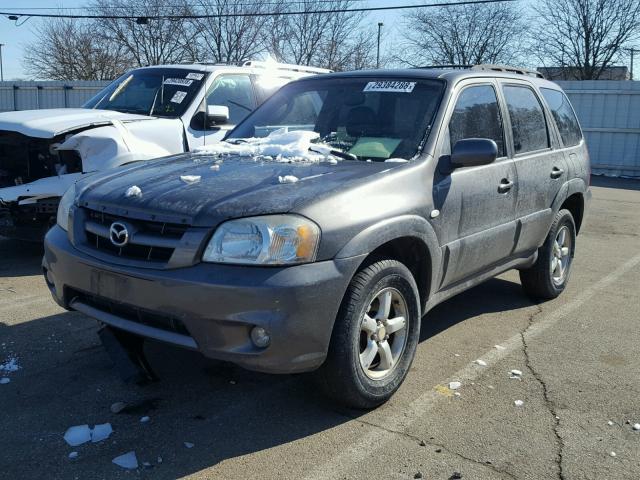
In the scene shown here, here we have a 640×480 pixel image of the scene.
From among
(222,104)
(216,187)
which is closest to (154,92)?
(222,104)

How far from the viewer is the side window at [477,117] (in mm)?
4172

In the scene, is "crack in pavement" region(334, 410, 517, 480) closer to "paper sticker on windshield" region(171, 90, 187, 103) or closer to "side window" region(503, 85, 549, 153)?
"side window" region(503, 85, 549, 153)

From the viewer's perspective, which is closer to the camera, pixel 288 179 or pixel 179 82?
pixel 288 179

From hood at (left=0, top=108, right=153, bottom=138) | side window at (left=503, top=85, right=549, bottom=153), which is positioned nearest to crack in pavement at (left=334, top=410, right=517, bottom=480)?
side window at (left=503, top=85, right=549, bottom=153)

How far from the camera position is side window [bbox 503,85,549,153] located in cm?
482

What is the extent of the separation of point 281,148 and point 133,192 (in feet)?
3.64

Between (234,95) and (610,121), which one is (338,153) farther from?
(610,121)

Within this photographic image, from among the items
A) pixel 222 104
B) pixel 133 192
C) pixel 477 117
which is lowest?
pixel 133 192

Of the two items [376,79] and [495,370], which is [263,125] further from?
[495,370]

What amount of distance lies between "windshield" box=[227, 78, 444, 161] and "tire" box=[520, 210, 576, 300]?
1.94 meters

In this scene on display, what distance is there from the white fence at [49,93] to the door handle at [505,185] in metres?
19.9

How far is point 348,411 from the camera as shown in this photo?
3.49 metres

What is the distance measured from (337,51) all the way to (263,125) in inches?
1739

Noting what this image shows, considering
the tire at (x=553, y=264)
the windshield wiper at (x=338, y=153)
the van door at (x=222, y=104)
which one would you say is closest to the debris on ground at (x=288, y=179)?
the windshield wiper at (x=338, y=153)
